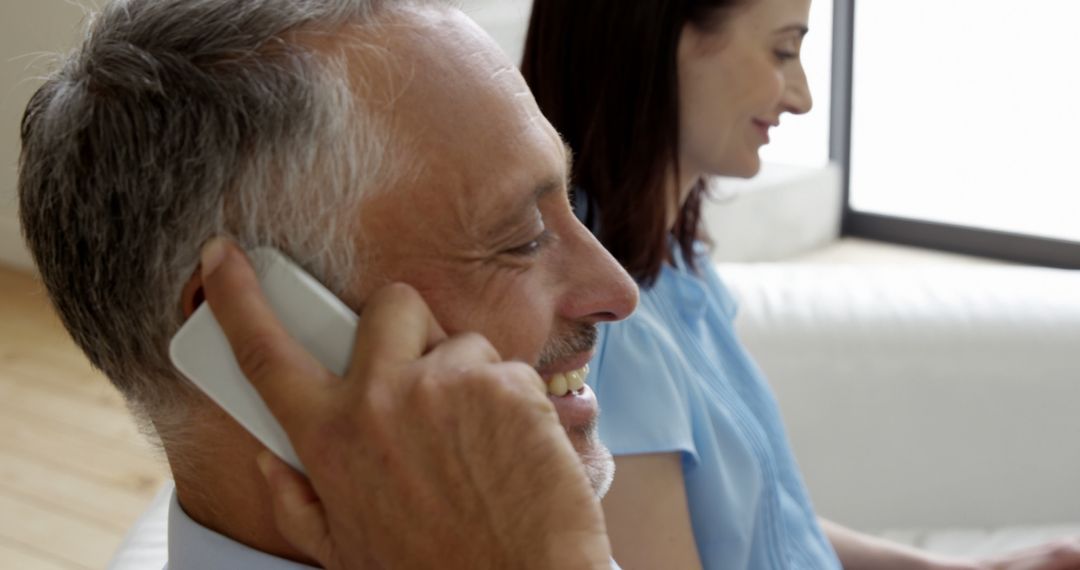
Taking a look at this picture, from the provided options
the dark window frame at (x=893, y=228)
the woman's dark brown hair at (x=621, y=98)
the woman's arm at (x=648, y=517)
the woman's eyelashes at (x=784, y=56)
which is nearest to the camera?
the woman's arm at (x=648, y=517)

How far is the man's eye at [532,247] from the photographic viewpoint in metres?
1.02

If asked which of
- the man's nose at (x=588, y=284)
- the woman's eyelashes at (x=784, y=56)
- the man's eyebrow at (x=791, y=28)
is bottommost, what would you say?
the woman's eyelashes at (x=784, y=56)

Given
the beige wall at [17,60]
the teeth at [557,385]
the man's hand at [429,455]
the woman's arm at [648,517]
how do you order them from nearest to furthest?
the man's hand at [429,455], the teeth at [557,385], the woman's arm at [648,517], the beige wall at [17,60]

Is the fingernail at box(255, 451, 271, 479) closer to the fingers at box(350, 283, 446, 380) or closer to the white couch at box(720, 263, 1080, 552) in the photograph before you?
the fingers at box(350, 283, 446, 380)

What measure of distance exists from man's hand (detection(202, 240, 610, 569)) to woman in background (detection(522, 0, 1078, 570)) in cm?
59

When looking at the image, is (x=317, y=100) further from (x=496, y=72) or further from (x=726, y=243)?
(x=726, y=243)

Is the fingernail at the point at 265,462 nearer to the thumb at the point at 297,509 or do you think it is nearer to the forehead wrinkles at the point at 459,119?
the thumb at the point at 297,509

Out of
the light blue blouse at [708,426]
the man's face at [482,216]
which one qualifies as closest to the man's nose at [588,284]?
the man's face at [482,216]

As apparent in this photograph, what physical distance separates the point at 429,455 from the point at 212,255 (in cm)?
21

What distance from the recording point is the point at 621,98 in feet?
5.46

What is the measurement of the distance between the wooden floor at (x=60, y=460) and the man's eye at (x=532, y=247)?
1922mm

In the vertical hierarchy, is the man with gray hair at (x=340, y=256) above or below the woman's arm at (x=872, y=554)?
above

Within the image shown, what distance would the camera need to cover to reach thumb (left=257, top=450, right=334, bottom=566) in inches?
35.3

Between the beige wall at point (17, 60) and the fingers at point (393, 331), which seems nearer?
the fingers at point (393, 331)
